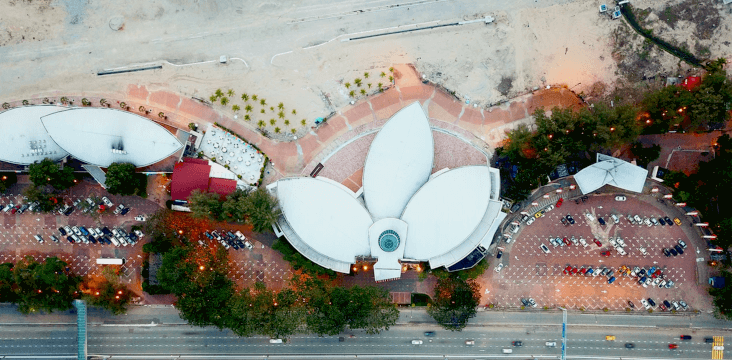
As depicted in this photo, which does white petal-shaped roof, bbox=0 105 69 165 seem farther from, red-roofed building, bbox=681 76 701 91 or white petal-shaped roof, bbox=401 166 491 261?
red-roofed building, bbox=681 76 701 91

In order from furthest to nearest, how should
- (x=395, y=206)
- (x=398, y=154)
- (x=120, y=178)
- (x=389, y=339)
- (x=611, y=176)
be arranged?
(x=389, y=339) → (x=611, y=176) → (x=395, y=206) → (x=398, y=154) → (x=120, y=178)

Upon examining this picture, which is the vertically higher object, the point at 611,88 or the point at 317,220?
the point at 611,88

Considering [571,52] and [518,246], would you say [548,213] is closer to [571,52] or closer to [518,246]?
[518,246]

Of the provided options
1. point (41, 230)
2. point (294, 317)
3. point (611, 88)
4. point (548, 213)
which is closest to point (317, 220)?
point (294, 317)

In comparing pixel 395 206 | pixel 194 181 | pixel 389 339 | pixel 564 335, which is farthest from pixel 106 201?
pixel 564 335

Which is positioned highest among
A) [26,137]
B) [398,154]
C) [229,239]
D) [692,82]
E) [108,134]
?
[692,82]

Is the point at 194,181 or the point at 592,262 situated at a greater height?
the point at 194,181

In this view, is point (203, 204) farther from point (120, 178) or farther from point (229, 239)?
point (120, 178)
